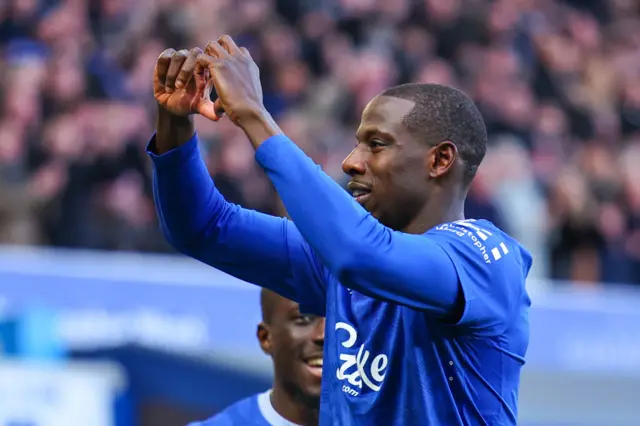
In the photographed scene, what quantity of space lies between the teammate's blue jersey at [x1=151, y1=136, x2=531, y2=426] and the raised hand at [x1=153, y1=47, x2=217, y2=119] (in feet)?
0.51

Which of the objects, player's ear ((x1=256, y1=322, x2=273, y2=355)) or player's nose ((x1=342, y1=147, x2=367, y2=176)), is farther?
player's ear ((x1=256, y1=322, x2=273, y2=355))

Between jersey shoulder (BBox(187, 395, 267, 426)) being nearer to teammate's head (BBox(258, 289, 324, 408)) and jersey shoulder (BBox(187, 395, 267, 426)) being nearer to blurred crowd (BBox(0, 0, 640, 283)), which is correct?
teammate's head (BBox(258, 289, 324, 408))

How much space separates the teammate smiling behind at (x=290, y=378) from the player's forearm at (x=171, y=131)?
3.80 feet

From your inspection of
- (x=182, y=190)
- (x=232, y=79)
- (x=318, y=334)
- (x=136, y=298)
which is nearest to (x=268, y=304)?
(x=318, y=334)

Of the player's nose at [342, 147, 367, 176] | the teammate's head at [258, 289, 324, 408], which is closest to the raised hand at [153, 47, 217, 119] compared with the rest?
the player's nose at [342, 147, 367, 176]

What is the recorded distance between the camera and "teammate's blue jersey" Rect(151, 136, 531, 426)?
3.00 m

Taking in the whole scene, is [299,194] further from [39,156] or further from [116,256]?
[39,156]

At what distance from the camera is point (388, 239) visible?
3014 mm

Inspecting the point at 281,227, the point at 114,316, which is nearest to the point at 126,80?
the point at 114,316

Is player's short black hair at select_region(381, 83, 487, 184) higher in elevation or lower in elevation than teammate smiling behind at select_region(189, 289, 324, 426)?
higher

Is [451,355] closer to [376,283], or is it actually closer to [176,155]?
[376,283]

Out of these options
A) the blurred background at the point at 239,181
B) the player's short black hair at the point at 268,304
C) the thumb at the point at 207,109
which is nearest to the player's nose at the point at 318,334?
the player's short black hair at the point at 268,304

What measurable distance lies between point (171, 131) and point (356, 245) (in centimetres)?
81

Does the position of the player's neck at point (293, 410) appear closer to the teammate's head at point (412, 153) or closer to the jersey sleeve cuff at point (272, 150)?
the teammate's head at point (412, 153)
